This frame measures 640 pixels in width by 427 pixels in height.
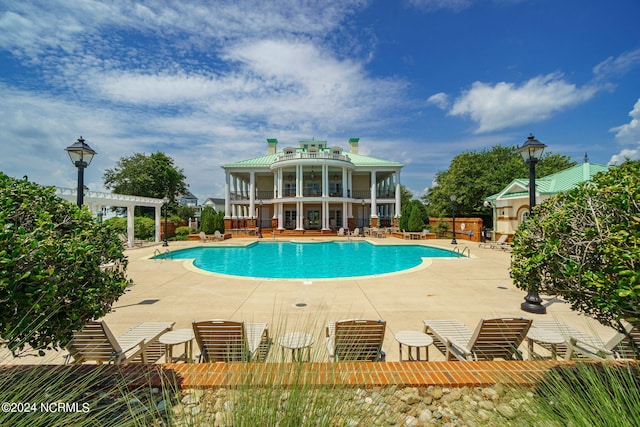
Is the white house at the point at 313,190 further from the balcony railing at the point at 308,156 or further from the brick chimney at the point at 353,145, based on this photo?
the brick chimney at the point at 353,145

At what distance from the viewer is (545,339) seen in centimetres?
392

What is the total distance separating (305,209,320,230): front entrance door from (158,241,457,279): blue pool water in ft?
29.0

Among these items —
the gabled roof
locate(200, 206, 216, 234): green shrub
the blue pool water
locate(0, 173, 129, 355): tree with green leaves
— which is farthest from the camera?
locate(200, 206, 216, 234): green shrub

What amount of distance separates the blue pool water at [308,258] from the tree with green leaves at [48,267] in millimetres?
9217

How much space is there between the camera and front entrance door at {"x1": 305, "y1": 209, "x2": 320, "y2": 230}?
33094mm

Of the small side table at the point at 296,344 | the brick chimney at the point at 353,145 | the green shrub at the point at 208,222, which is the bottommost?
the small side table at the point at 296,344

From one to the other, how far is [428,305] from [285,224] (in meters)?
27.3

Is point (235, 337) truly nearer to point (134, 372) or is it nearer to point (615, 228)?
point (134, 372)

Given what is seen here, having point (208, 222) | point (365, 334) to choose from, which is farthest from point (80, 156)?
point (208, 222)

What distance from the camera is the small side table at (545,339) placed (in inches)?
151

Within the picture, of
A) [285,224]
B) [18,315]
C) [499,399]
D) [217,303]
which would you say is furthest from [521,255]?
[285,224]

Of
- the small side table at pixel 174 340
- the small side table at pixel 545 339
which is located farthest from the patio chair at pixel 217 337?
the small side table at pixel 545 339

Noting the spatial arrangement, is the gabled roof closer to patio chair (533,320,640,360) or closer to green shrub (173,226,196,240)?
patio chair (533,320,640,360)

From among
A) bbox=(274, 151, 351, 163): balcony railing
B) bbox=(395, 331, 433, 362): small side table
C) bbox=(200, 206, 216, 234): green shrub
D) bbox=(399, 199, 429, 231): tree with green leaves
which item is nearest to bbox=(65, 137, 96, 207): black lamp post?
bbox=(395, 331, 433, 362): small side table
